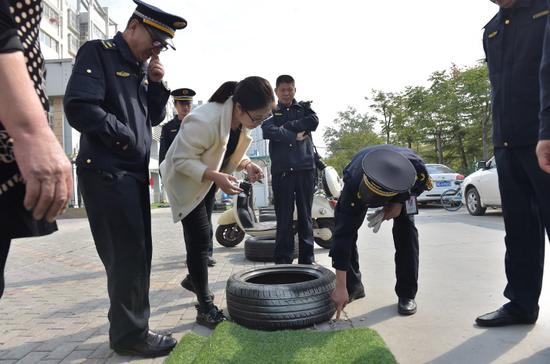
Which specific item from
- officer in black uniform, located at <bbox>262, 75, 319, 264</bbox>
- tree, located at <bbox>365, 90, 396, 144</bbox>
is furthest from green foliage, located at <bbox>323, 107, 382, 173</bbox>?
officer in black uniform, located at <bbox>262, 75, 319, 264</bbox>

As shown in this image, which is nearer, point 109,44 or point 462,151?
point 109,44

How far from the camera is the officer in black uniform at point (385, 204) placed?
246 centimetres

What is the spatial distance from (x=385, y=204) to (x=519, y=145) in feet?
2.91

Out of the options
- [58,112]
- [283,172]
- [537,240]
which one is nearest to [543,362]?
[537,240]

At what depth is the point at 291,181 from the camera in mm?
4742

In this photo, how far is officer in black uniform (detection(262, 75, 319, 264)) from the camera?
15.5 feet

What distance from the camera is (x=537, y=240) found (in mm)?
2746

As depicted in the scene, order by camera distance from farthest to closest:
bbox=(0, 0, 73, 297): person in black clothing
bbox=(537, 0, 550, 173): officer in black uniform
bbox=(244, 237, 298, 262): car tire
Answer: bbox=(244, 237, 298, 262): car tire → bbox=(537, 0, 550, 173): officer in black uniform → bbox=(0, 0, 73, 297): person in black clothing

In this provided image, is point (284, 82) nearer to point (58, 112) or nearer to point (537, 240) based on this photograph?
point (537, 240)

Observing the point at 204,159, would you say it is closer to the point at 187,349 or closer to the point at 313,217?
the point at 187,349

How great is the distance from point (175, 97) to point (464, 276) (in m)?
4.16

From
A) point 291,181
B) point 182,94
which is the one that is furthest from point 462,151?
point 291,181

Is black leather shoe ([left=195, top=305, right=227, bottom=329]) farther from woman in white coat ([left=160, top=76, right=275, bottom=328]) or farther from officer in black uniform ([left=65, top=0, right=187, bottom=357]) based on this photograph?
officer in black uniform ([left=65, top=0, right=187, bottom=357])

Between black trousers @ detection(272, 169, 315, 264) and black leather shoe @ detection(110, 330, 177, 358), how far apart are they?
2.32 metres
